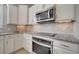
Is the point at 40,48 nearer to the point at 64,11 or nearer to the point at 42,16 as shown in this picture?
the point at 42,16

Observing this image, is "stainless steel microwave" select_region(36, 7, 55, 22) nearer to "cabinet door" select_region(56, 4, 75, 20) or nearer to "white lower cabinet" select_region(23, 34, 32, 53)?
"cabinet door" select_region(56, 4, 75, 20)

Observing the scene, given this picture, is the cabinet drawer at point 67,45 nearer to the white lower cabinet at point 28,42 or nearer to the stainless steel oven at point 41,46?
the stainless steel oven at point 41,46

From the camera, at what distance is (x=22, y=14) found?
4.66 feet

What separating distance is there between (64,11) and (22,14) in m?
0.52

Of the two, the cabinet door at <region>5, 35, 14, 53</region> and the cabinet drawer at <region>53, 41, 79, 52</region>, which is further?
the cabinet door at <region>5, 35, 14, 53</region>

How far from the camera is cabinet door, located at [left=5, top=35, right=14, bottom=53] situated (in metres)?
1.41

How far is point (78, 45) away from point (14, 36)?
0.78m

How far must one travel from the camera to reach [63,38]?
4.48 feet

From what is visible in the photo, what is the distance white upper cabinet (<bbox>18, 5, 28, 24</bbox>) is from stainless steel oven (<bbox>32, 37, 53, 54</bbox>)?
280 millimetres

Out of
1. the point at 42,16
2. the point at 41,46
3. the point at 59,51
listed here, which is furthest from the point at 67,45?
the point at 42,16

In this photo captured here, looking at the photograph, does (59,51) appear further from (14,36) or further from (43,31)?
(14,36)

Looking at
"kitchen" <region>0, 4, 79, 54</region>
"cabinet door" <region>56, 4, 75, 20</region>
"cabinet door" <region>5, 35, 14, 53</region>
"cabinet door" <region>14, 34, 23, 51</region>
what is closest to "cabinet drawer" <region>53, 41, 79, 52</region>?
"kitchen" <region>0, 4, 79, 54</region>

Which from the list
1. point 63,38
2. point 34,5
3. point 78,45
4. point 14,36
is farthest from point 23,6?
point 78,45
